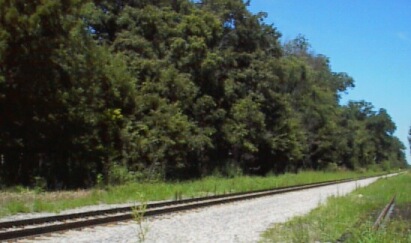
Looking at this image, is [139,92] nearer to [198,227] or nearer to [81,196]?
[81,196]

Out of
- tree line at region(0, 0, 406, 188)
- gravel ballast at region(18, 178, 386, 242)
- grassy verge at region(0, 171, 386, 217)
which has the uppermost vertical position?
tree line at region(0, 0, 406, 188)

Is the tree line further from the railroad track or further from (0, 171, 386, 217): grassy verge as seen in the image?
the railroad track

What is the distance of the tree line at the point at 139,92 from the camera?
24812mm

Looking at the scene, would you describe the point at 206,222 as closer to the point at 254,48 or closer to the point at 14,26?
the point at 14,26

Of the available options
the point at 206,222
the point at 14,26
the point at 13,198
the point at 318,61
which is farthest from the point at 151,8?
the point at 318,61

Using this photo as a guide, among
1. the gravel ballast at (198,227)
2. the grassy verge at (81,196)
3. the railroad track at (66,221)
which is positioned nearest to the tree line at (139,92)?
the grassy verge at (81,196)

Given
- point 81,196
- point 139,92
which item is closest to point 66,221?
point 81,196

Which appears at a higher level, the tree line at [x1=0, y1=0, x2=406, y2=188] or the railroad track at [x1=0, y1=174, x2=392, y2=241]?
the tree line at [x1=0, y1=0, x2=406, y2=188]

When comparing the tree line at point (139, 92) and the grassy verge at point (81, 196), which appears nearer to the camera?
the grassy verge at point (81, 196)

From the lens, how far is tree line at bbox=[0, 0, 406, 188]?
24.8m

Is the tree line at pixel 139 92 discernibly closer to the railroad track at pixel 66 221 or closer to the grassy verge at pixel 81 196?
the grassy verge at pixel 81 196

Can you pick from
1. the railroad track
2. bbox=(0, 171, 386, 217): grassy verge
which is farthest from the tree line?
the railroad track

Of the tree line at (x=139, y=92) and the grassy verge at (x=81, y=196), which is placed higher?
the tree line at (x=139, y=92)

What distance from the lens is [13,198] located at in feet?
60.1
